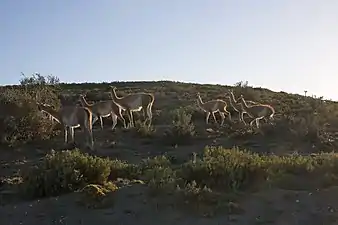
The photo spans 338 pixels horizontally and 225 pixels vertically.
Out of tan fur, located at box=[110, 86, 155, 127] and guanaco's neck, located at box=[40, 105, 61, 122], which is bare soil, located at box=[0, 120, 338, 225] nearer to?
guanaco's neck, located at box=[40, 105, 61, 122]

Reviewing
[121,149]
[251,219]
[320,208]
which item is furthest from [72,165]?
[121,149]

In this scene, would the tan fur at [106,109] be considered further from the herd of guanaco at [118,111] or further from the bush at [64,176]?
the bush at [64,176]

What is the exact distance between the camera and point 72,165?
42.7 ft

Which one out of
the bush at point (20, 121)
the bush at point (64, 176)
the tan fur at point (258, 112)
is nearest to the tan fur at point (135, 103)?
the bush at point (20, 121)

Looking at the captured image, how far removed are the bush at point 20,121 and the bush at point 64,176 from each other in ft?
25.7

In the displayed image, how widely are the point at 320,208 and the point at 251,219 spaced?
4.55ft

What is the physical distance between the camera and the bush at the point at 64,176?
12.5 m

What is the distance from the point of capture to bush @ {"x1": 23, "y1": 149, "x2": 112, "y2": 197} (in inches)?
494

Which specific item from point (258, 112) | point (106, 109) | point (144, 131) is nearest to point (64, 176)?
point (144, 131)

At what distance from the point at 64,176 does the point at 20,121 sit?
9603 millimetres

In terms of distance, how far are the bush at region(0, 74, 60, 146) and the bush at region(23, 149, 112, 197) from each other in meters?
7.85

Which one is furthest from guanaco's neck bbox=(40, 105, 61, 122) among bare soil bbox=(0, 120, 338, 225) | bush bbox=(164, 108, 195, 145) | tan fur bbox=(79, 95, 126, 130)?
bare soil bbox=(0, 120, 338, 225)

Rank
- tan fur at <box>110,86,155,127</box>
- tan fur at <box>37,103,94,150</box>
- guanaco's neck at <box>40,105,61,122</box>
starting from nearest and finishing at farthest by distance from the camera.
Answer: tan fur at <box>37,103,94,150</box>
guanaco's neck at <box>40,105,61,122</box>
tan fur at <box>110,86,155,127</box>

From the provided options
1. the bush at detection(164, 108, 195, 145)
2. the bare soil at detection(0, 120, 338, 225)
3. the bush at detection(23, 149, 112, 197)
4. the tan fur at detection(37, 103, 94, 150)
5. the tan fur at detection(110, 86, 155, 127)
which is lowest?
the bare soil at detection(0, 120, 338, 225)
